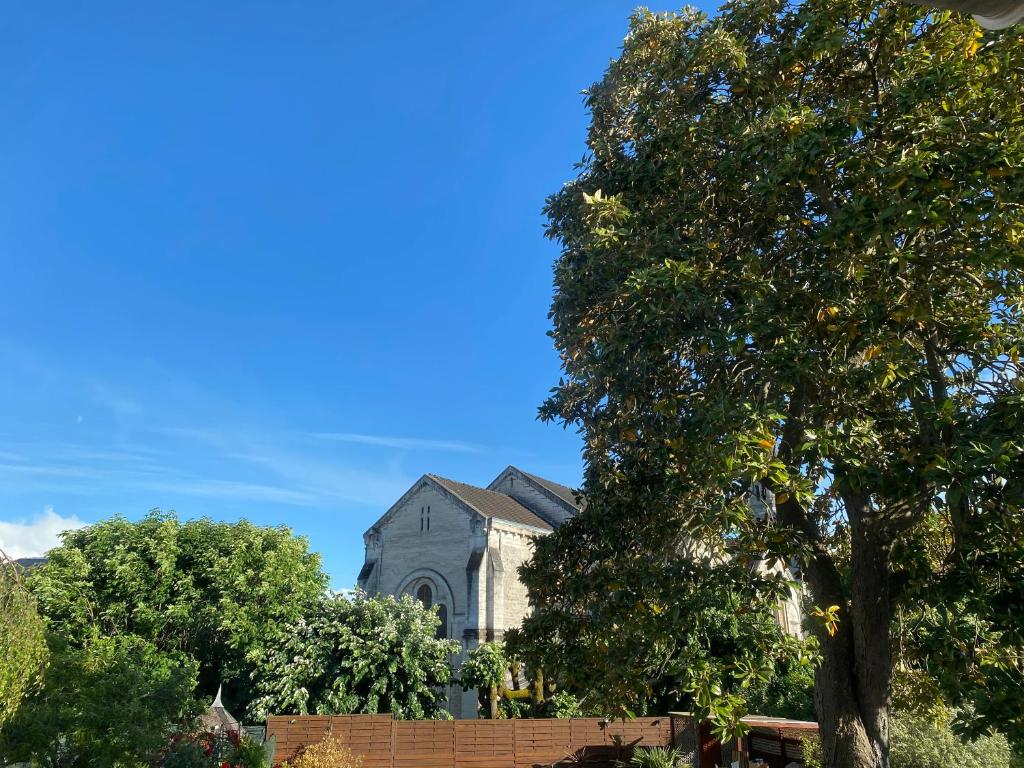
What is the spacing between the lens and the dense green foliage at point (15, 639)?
8039 mm

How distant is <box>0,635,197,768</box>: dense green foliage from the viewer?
438 inches

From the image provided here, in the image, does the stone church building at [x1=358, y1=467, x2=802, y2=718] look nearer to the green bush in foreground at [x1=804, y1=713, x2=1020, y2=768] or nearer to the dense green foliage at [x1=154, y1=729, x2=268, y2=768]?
the dense green foliage at [x1=154, y1=729, x2=268, y2=768]

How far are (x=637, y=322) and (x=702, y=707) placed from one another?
4602mm

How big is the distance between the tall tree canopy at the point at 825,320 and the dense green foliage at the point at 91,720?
8.20 metres

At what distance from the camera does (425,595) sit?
36.7m

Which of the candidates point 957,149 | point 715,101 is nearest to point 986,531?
point 957,149

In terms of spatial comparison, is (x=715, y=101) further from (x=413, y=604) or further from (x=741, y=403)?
(x=413, y=604)

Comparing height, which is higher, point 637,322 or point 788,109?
point 788,109

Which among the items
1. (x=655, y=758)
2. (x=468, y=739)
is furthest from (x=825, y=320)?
(x=468, y=739)

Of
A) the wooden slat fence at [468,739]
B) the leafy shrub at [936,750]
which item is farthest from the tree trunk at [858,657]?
the wooden slat fence at [468,739]

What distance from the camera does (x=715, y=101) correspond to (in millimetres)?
9672

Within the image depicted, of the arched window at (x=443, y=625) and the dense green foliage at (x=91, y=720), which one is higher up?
the arched window at (x=443, y=625)

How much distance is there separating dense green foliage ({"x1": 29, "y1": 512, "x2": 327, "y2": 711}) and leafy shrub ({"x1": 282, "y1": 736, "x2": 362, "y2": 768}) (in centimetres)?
766

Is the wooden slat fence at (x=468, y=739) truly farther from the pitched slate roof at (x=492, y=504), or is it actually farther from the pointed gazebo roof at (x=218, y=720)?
the pitched slate roof at (x=492, y=504)
